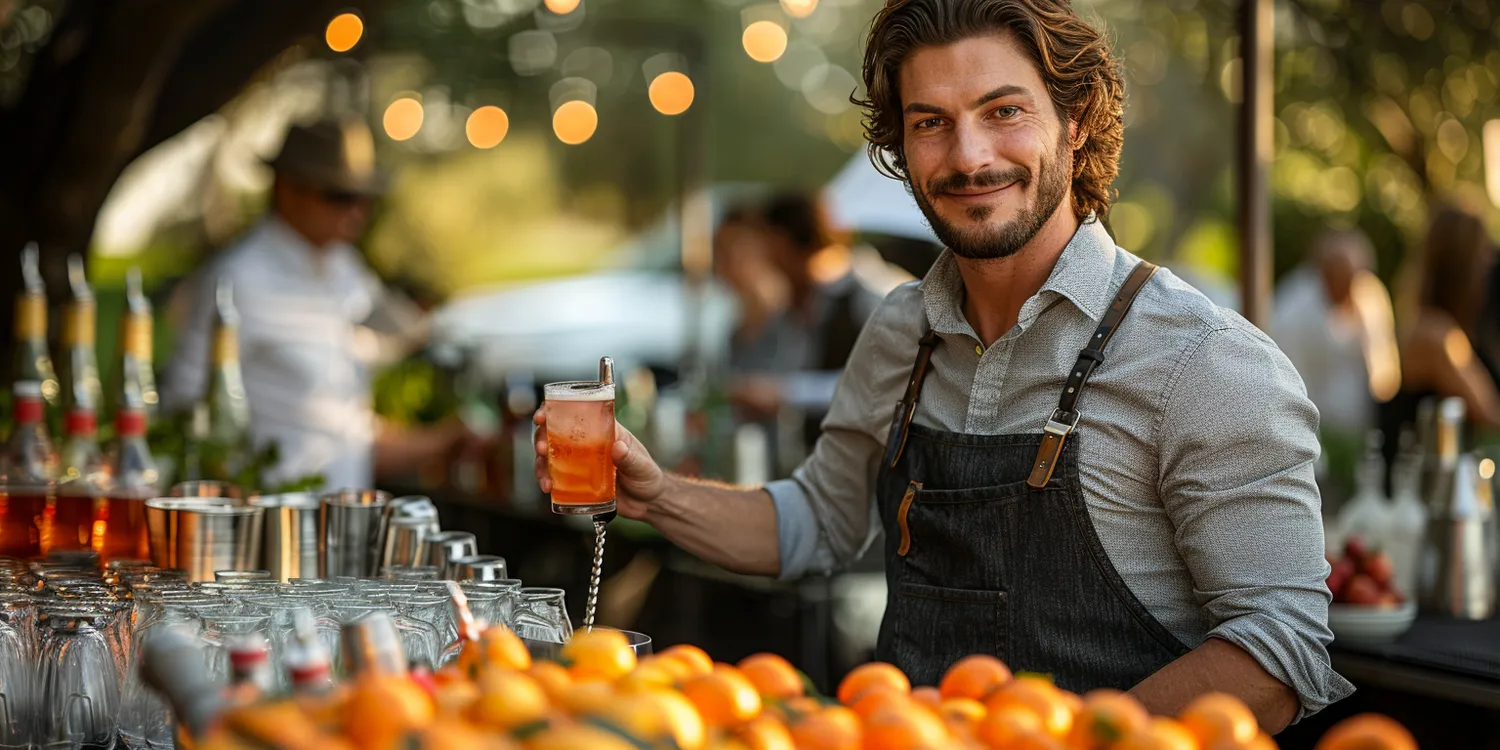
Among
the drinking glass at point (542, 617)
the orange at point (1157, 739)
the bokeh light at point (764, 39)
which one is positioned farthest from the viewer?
the bokeh light at point (764, 39)

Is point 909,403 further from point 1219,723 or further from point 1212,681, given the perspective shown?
point 1219,723

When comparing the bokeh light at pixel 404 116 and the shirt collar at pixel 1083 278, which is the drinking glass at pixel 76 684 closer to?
the shirt collar at pixel 1083 278

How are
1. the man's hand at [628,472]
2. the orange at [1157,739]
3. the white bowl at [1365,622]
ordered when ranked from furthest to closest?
the white bowl at [1365,622], the man's hand at [628,472], the orange at [1157,739]

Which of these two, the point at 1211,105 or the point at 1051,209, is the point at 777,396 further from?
the point at 1211,105

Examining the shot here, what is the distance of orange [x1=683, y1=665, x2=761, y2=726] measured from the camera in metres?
1.39

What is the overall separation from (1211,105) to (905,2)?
9.98 metres

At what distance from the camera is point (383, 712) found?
1188 millimetres

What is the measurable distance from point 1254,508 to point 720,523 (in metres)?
0.94

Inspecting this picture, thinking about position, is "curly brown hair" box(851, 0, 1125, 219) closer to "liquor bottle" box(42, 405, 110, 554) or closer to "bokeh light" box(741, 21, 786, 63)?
"liquor bottle" box(42, 405, 110, 554)

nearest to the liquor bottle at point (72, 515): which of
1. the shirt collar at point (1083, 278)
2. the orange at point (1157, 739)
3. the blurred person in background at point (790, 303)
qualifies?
the shirt collar at point (1083, 278)

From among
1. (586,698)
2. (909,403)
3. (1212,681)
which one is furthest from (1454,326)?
(586,698)

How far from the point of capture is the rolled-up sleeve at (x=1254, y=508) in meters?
1.99

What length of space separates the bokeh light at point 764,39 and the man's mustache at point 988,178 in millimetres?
5465

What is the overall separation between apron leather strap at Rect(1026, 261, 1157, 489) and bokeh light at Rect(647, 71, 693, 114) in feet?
23.2
